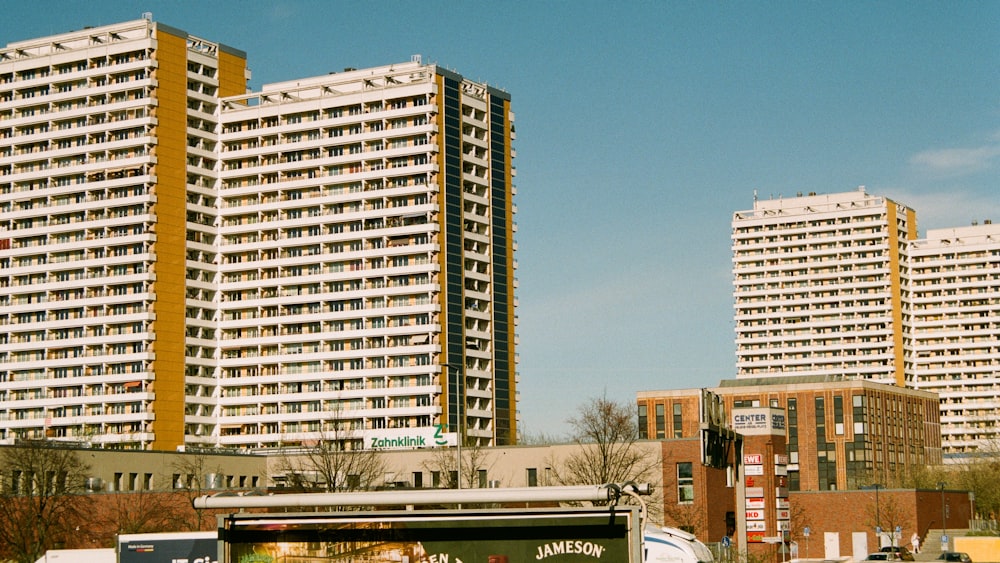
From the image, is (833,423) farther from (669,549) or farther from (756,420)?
(669,549)

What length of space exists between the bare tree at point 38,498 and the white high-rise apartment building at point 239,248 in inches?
1658

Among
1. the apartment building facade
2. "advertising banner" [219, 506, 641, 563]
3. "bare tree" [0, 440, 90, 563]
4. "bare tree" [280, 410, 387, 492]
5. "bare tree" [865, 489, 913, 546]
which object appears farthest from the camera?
the apartment building facade

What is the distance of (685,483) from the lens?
83.4 metres

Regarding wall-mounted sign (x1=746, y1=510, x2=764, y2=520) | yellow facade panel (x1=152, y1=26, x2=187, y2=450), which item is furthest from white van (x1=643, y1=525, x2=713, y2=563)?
yellow facade panel (x1=152, y1=26, x2=187, y2=450)

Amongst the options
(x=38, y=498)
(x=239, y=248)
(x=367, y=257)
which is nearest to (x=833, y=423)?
(x=367, y=257)

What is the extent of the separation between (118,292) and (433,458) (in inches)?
2158

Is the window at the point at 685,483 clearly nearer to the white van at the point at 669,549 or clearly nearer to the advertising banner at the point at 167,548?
the advertising banner at the point at 167,548

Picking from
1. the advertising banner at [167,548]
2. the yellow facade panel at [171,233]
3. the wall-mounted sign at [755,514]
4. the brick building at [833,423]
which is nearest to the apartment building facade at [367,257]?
the yellow facade panel at [171,233]

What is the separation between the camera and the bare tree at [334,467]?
295 feet

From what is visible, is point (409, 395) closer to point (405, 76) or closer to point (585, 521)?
point (405, 76)

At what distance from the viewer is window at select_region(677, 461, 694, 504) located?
82.9 m

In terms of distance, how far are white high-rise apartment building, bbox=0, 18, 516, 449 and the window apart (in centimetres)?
5255

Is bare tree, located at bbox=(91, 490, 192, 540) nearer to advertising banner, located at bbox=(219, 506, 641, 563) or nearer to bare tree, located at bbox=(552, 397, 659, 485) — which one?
bare tree, located at bbox=(552, 397, 659, 485)

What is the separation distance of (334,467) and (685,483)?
2724 cm
